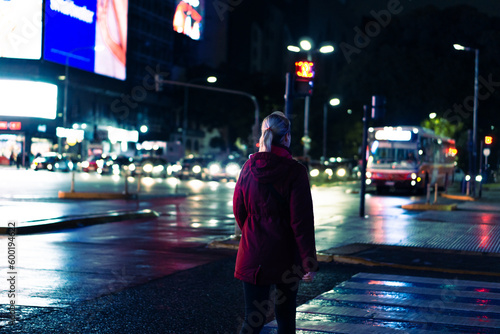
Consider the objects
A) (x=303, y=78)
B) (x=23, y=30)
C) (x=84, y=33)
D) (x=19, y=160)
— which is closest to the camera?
(x=303, y=78)

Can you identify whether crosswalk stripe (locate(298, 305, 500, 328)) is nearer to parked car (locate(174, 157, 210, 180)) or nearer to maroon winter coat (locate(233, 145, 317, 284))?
maroon winter coat (locate(233, 145, 317, 284))

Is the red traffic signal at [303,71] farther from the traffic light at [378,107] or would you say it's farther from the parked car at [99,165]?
the parked car at [99,165]

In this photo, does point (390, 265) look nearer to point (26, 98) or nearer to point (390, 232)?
point (390, 232)

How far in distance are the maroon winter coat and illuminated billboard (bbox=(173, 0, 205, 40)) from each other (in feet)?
277

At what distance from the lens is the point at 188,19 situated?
296 feet

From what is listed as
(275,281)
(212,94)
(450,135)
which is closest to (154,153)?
(212,94)

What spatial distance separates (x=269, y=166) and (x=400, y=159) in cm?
3576

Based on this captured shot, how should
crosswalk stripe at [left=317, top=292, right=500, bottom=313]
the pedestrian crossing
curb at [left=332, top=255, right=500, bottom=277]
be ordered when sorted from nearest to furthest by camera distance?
the pedestrian crossing → crosswalk stripe at [left=317, top=292, right=500, bottom=313] → curb at [left=332, top=255, right=500, bottom=277]

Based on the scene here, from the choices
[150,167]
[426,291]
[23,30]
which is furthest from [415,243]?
[23,30]

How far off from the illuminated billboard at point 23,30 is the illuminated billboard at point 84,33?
0.70 m

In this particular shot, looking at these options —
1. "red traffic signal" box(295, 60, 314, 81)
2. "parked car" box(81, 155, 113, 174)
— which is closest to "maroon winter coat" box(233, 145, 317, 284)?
"red traffic signal" box(295, 60, 314, 81)

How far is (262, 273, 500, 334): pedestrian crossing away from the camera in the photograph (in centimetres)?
734

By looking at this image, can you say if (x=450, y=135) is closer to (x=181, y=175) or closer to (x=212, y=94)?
(x=181, y=175)

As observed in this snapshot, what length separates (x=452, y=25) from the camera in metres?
74.0
